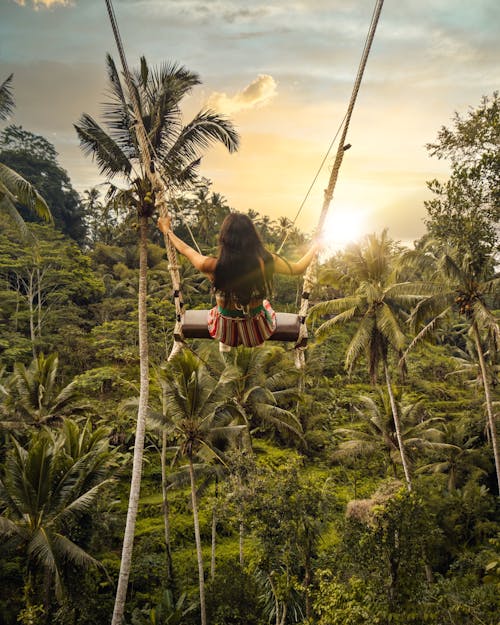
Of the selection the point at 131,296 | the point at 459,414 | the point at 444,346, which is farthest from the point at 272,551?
the point at 444,346

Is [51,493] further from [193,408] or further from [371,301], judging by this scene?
[371,301]

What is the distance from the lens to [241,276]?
2.74 m

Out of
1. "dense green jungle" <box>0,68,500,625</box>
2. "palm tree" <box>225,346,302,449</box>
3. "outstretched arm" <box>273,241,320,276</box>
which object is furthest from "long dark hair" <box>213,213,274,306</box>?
"palm tree" <box>225,346,302,449</box>

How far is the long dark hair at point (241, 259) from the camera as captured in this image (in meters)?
2.61

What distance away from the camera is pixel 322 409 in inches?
1040

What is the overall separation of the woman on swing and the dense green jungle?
2133 mm

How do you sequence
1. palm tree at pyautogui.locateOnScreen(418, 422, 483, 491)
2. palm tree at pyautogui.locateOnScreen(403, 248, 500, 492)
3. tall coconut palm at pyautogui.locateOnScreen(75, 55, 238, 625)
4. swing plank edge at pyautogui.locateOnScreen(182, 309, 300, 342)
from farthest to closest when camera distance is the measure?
palm tree at pyautogui.locateOnScreen(418, 422, 483, 491) → palm tree at pyautogui.locateOnScreen(403, 248, 500, 492) → tall coconut palm at pyautogui.locateOnScreen(75, 55, 238, 625) → swing plank edge at pyautogui.locateOnScreen(182, 309, 300, 342)

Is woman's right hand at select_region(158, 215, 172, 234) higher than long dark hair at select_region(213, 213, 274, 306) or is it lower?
higher

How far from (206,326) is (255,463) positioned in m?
9.11

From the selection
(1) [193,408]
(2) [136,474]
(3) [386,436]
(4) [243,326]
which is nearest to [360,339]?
(3) [386,436]

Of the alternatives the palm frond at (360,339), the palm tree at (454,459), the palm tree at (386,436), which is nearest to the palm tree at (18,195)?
the palm frond at (360,339)

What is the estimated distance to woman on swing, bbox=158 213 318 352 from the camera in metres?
2.63

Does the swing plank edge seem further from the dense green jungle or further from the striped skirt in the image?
the dense green jungle

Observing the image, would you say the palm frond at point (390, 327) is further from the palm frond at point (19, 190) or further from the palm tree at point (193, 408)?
the palm frond at point (19, 190)
